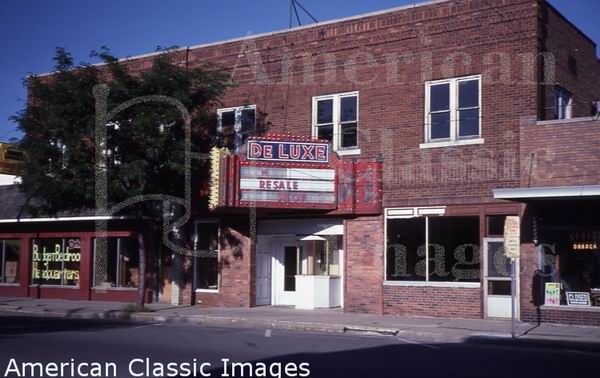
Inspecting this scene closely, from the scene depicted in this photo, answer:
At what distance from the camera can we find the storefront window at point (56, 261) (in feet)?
92.9

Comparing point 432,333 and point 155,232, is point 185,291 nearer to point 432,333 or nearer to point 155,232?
point 155,232

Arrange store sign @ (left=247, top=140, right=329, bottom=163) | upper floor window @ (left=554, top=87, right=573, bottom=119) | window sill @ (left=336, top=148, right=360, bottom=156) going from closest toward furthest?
upper floor window @ (left=554, top=87, right=573, bottom=119) → store sign @ (left=247, top=140, right=329, bottom=163) → window sill @ (left=336, top=148, right=360, bottom=156)

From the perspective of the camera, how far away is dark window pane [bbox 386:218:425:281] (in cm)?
2072

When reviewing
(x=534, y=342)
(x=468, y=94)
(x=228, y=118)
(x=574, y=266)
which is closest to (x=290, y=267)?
(x=228, y=118)

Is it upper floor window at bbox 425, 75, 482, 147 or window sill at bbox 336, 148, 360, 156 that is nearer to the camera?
upper floor window at bbox 425, 75, 482, 147

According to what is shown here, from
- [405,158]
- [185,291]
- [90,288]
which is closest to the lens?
[405,158]

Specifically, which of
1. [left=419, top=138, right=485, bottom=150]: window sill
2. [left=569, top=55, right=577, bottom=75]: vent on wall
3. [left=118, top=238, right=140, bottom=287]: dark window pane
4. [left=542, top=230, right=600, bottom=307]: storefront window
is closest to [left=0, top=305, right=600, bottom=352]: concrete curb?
[left=542, top=230, right=600, bottom=307]: storefront window

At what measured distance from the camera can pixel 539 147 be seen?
62.1ft

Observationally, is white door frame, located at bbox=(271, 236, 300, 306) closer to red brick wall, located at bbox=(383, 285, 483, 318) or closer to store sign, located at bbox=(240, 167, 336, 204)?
store sign, located at bbox=(240, 167, 336, 204)

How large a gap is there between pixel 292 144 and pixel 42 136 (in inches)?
301

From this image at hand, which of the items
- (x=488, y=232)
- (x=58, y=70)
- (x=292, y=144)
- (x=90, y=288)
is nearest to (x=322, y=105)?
(x=292, y=144)

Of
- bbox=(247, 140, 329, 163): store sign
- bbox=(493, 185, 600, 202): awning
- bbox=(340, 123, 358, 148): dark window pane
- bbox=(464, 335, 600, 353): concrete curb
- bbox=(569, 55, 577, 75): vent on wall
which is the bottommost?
bbox=(464, 335, 600, 353): concrete curb

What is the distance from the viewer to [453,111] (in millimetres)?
20422

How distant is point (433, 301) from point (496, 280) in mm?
1823
